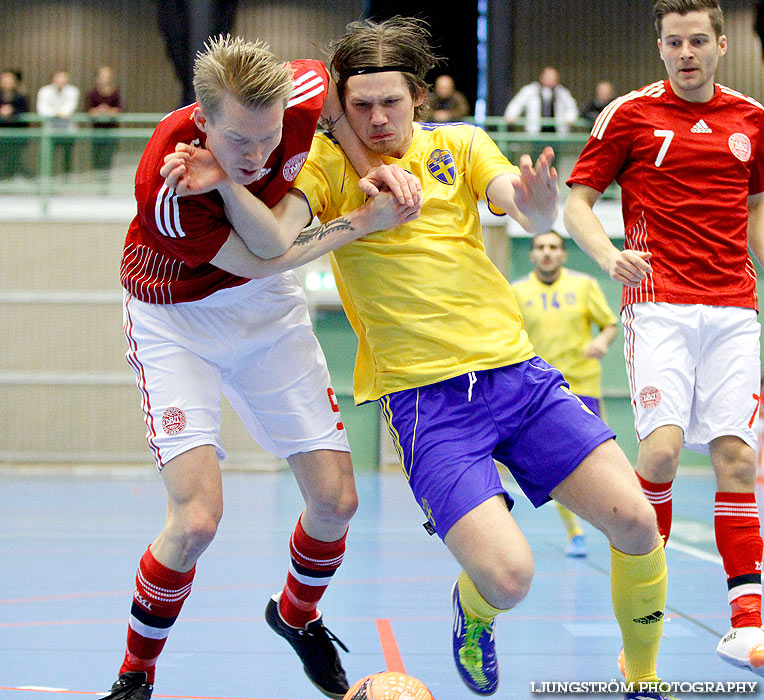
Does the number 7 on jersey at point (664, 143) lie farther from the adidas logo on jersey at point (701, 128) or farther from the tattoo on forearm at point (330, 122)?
the tattoo on forearm at point (330, 122)

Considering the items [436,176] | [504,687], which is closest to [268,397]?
[436,176]

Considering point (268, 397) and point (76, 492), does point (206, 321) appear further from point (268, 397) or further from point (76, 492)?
point (76, 492)

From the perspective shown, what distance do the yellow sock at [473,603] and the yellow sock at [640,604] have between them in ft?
1.24

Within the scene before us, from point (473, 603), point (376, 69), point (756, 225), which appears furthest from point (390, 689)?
point (756, 225)

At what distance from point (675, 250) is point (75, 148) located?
34.7 feet

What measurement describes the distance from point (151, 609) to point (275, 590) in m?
2.20

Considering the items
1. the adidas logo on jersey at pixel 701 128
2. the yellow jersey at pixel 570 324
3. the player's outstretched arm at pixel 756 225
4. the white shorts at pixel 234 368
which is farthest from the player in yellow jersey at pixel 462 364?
the yellow jersey at pixel 570 324

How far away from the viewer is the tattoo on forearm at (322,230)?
306cm

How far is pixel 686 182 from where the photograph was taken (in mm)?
3697

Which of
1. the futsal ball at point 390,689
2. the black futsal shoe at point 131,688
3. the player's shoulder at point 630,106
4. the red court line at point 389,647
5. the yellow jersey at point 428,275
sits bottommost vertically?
the red court line at point 389,647

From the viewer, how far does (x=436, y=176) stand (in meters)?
3.23

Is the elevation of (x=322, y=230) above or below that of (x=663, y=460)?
above

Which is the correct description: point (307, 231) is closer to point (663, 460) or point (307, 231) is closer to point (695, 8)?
point (663, 460)

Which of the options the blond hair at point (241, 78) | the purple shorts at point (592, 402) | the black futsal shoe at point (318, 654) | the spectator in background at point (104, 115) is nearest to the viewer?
the blond hair at point (241, 78)
